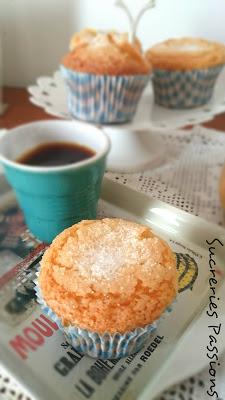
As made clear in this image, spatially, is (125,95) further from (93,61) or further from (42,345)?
(42,345)

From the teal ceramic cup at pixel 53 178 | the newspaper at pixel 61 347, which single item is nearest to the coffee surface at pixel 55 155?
the teal ceramic cup at pixel 53 178

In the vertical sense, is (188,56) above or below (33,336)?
above

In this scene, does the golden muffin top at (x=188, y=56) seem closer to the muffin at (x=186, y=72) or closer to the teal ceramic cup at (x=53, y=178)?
the muffin at (x=186, y=72)

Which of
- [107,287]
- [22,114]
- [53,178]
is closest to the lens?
[107,287]

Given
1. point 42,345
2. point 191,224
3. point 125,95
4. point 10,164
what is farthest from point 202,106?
point 42,345

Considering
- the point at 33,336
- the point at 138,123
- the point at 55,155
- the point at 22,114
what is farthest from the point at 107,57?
the point at 33,336

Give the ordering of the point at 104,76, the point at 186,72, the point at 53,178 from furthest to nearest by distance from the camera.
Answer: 1. the point at 186,72
2. the point at 104,76
3. the point at 53,178

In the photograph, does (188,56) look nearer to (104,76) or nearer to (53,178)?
(104,76)
